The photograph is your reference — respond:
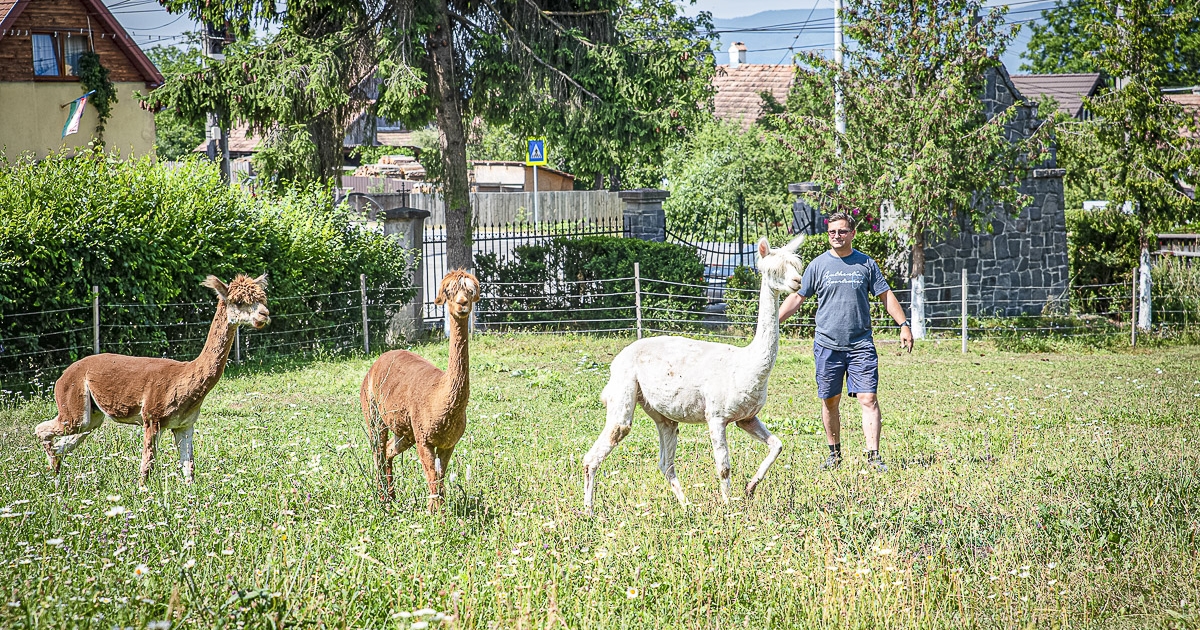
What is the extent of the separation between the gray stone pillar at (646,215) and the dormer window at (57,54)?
18.3 metres

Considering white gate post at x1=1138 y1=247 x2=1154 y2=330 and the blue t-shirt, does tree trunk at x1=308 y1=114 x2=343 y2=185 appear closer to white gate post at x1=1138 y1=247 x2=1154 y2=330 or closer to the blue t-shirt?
the blue t-shirt

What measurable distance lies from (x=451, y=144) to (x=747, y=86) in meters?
32.3

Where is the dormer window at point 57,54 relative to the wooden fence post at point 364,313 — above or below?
above

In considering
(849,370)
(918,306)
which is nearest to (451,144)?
(918,306)

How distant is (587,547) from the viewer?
19.5ft

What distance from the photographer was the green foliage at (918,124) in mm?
17797

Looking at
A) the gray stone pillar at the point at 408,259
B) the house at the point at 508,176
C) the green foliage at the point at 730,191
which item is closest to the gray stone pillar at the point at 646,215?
the gray stone pillar at the point at 408,259

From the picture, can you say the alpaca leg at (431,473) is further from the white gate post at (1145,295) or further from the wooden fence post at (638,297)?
the white gate post at (1145,295)

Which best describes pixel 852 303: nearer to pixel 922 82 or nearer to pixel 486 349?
pixel 486 349

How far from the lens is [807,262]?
1925 cm

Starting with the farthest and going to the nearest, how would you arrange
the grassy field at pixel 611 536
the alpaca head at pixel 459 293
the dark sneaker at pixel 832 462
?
the dark sneaker at pixel 832 462 → the alpaca head at pixel 459 293 → the grassy field at pixel 611 536

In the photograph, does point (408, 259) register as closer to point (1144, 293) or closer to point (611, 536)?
point (1144, 293)

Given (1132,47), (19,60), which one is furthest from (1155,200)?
(19,60)

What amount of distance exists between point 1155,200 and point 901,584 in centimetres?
1642
